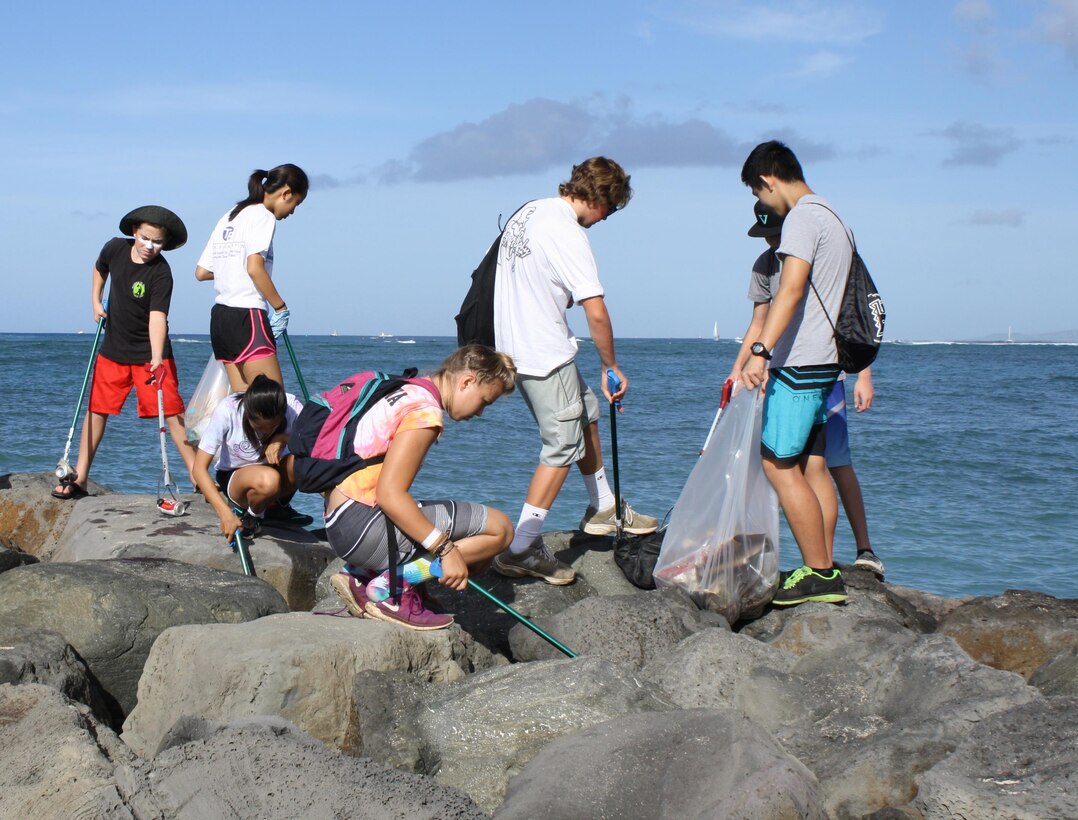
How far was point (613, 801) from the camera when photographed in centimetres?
258

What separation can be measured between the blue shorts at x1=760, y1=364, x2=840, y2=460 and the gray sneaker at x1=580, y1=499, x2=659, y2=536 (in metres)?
0.91

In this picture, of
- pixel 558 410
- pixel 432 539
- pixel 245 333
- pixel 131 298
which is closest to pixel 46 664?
pixel 432 539

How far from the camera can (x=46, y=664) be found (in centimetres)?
345

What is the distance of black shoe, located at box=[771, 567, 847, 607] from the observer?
4.59 meters

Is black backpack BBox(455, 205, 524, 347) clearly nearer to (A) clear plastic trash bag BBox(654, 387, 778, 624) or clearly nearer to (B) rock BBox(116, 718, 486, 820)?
(A) clear plastic trash bag BBox(654, 387, 778, 624)

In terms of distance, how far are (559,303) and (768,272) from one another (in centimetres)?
101

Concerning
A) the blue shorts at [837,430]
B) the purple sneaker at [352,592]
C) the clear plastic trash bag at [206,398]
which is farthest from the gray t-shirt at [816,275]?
the clear plastic trash bag at [206,398]

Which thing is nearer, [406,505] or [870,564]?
[406,505]

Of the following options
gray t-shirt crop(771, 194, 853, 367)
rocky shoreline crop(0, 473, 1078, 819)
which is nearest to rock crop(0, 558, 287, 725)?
rocky shoreline crop(0, 473, 1078, 819)

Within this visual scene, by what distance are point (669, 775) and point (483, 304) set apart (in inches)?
102

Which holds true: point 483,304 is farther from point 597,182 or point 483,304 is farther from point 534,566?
point 534,566

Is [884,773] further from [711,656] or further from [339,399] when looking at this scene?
[339,399]

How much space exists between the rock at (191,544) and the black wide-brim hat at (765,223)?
7.93 ft

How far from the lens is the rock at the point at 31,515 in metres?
6.10
